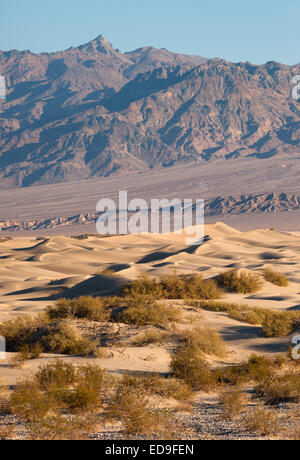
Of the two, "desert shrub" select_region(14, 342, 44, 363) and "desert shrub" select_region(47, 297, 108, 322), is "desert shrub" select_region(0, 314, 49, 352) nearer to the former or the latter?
"desert shrub" select_region(14, 342, 44, 363)

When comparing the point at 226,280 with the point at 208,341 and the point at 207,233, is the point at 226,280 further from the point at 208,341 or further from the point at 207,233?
the point at 207,233

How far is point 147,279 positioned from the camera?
601 inches

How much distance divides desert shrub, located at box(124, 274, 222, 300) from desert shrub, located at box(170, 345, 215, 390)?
5218mm

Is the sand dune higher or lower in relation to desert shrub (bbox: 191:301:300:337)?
lower

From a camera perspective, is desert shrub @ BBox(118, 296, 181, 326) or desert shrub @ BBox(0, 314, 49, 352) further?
desert shrub @ BBox(118, 296, 181, 326)

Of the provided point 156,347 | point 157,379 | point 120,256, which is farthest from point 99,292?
point 120,256

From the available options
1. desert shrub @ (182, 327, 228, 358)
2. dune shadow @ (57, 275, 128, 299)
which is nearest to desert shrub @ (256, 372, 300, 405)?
desert shrub @ (182, 327, 228, 358)

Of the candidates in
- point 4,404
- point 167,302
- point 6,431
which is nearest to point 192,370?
point 4,404

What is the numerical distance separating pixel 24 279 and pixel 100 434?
19448 millimetres

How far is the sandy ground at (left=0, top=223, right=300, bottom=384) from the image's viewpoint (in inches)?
408

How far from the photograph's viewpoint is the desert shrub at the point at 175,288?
14.8 metres

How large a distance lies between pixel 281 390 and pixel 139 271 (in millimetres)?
16302

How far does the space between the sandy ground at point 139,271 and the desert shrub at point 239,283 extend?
1.43 feet

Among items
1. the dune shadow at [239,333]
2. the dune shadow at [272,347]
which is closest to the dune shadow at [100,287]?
the dune shadow at [239,333]
